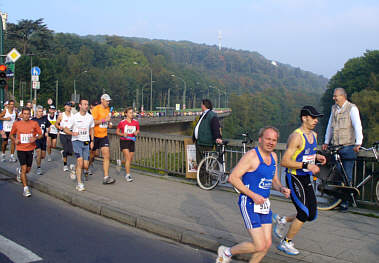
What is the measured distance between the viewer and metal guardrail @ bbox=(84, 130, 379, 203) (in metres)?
7.22

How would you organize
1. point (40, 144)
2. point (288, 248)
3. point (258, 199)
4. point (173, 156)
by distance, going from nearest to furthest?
1. point (258, 199)
2. point (288, 248)
3. point (173, 156)
4. point (40, 144)

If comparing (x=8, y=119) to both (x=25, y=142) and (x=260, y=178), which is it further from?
(x=260, y=178)

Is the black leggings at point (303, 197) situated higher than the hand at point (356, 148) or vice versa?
the hand at point (356, 148)

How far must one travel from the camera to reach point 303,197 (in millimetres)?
5102

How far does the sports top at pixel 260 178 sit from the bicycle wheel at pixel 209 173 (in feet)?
15.0

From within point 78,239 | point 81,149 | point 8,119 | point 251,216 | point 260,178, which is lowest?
point 78,239

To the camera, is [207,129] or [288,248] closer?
[288,248]

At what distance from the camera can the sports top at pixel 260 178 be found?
14.3ft

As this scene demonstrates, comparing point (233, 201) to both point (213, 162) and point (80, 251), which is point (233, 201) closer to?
point (213, 162)

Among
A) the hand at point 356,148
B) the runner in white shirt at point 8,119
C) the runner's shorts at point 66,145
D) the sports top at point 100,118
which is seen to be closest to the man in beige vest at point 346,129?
the hand at point 356,148

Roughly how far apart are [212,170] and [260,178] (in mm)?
4758

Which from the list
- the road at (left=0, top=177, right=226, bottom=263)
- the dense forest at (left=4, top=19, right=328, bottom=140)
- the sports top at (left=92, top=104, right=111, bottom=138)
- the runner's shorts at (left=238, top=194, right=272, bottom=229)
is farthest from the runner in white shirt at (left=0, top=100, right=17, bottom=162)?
the dense forest at (left=4, top=19, right=328, bottom=140)

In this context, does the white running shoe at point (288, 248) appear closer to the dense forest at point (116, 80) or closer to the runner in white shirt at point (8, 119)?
the runner in white shirt at point (8, 119)

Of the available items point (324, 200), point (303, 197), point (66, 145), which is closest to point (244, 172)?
point (303, 197)
